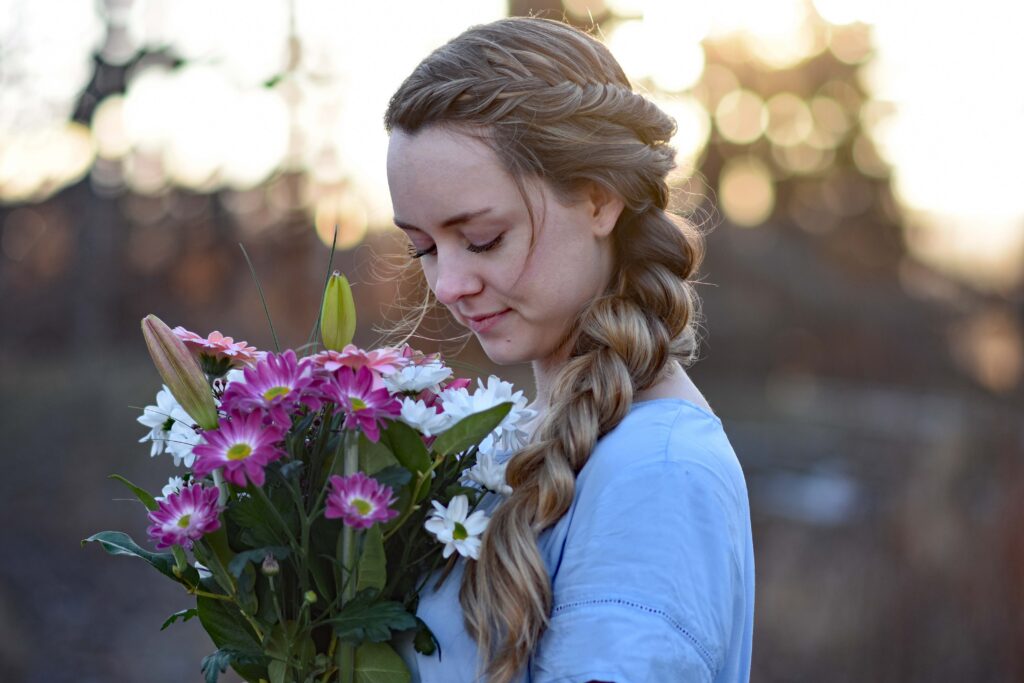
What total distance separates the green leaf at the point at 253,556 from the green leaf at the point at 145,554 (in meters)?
0.08

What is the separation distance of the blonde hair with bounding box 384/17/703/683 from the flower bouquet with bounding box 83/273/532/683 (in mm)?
87

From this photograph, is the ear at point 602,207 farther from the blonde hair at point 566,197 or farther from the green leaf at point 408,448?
the green leaf at point 408,448

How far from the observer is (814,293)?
16.4 metres

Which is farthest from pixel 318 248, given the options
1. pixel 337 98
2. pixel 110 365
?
pixel 110 365

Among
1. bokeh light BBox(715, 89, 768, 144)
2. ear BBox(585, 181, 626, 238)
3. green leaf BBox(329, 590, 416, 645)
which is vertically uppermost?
ear BBox(585, 181, 626, 238)

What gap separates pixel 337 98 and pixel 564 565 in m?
11.0

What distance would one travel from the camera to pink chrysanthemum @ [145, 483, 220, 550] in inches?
58.2

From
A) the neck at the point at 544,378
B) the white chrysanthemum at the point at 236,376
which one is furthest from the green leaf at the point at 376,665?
the neck at the point at 544,378

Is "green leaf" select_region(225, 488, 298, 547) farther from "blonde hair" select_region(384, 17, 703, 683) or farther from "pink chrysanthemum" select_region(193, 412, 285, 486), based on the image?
"blonde hair" select_region(384, 17, 703, 683)

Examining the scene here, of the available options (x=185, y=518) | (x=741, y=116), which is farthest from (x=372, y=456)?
(x=741, y=116)

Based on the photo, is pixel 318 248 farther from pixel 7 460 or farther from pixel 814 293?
pixel 814 293

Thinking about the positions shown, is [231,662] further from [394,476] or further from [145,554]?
[394,476]

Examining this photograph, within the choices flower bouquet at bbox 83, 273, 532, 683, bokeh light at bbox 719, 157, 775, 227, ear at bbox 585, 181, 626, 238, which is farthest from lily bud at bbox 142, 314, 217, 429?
bokeh light at bbox 719, 157, 775, 227

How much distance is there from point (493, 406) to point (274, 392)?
335mm
